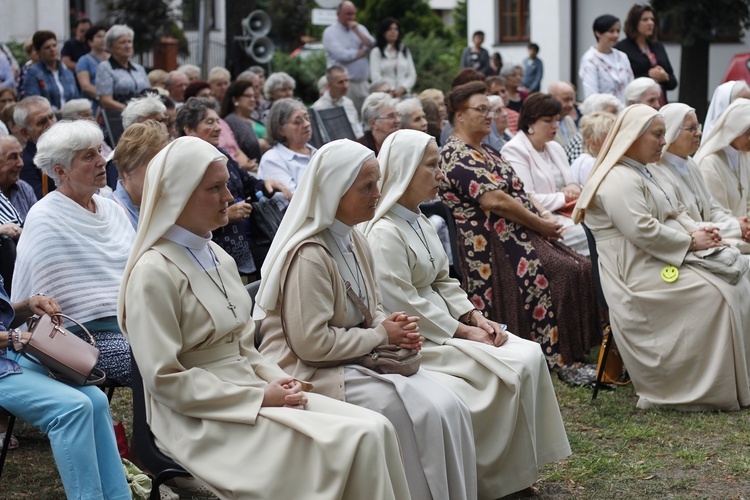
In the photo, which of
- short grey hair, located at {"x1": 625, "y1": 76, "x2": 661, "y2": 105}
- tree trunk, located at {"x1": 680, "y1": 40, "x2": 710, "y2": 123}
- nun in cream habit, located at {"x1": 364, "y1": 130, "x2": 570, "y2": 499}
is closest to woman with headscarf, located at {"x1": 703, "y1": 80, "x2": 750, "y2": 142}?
short grey hair, located at {"x1": 625, "y1": 76, "x2": 661, "y2": 105}

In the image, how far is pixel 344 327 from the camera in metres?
4.10

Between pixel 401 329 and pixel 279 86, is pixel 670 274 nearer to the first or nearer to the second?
pixel 401 329

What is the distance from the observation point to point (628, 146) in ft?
20.5

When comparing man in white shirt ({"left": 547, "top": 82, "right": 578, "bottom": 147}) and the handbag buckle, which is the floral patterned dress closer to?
the handbag buckle

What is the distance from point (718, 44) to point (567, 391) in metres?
21.2

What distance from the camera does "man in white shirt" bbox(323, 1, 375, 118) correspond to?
12602mm

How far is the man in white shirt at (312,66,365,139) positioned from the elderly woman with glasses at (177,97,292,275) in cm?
380

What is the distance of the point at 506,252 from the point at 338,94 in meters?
4.82

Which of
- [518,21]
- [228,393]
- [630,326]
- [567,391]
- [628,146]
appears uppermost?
[518,21]

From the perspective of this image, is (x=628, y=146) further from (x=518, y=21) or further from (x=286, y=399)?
(x=518, y=21)

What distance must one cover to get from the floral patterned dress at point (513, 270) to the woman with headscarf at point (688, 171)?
883mm

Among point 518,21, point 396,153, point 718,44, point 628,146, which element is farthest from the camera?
point 518,21

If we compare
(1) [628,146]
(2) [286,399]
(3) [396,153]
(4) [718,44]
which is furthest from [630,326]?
(4) [718,44]

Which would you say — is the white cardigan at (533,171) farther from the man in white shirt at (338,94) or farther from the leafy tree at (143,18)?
the leafy tree at (143,18)
